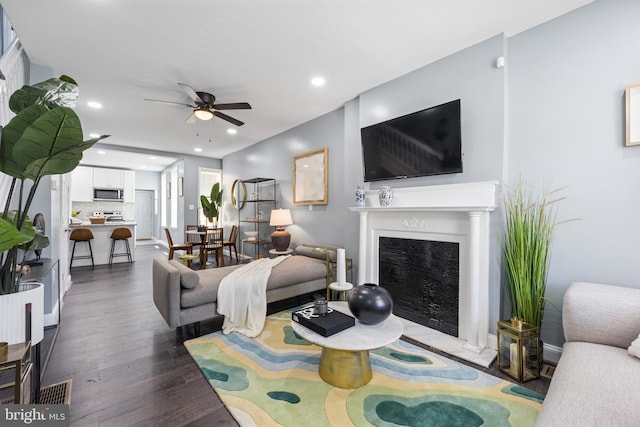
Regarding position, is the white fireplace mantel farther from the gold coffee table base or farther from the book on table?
the book on table

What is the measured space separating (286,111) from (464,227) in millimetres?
3029

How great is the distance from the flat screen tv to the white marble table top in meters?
1.59

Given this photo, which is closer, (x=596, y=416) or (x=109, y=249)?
(x=596, y=416)

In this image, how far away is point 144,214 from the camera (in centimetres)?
1051

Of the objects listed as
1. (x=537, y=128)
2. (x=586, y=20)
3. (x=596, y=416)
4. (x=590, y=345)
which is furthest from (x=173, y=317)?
(x=586, y=20)

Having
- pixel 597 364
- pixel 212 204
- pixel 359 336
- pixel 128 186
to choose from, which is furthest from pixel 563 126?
pixel 128 186

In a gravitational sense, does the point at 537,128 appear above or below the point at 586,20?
below

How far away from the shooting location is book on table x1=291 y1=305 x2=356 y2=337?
5.87 ft

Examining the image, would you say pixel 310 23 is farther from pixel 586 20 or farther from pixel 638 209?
pixel 638 209

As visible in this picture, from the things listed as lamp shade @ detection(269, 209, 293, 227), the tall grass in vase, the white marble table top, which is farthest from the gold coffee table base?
lamp shade @ detection(269, 209, 293, 227)

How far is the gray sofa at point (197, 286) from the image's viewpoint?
8.10ft

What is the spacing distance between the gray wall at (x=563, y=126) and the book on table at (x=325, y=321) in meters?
1.42

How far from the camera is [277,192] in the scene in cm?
539

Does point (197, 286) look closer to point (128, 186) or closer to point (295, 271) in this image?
Result: point (295, 271)
